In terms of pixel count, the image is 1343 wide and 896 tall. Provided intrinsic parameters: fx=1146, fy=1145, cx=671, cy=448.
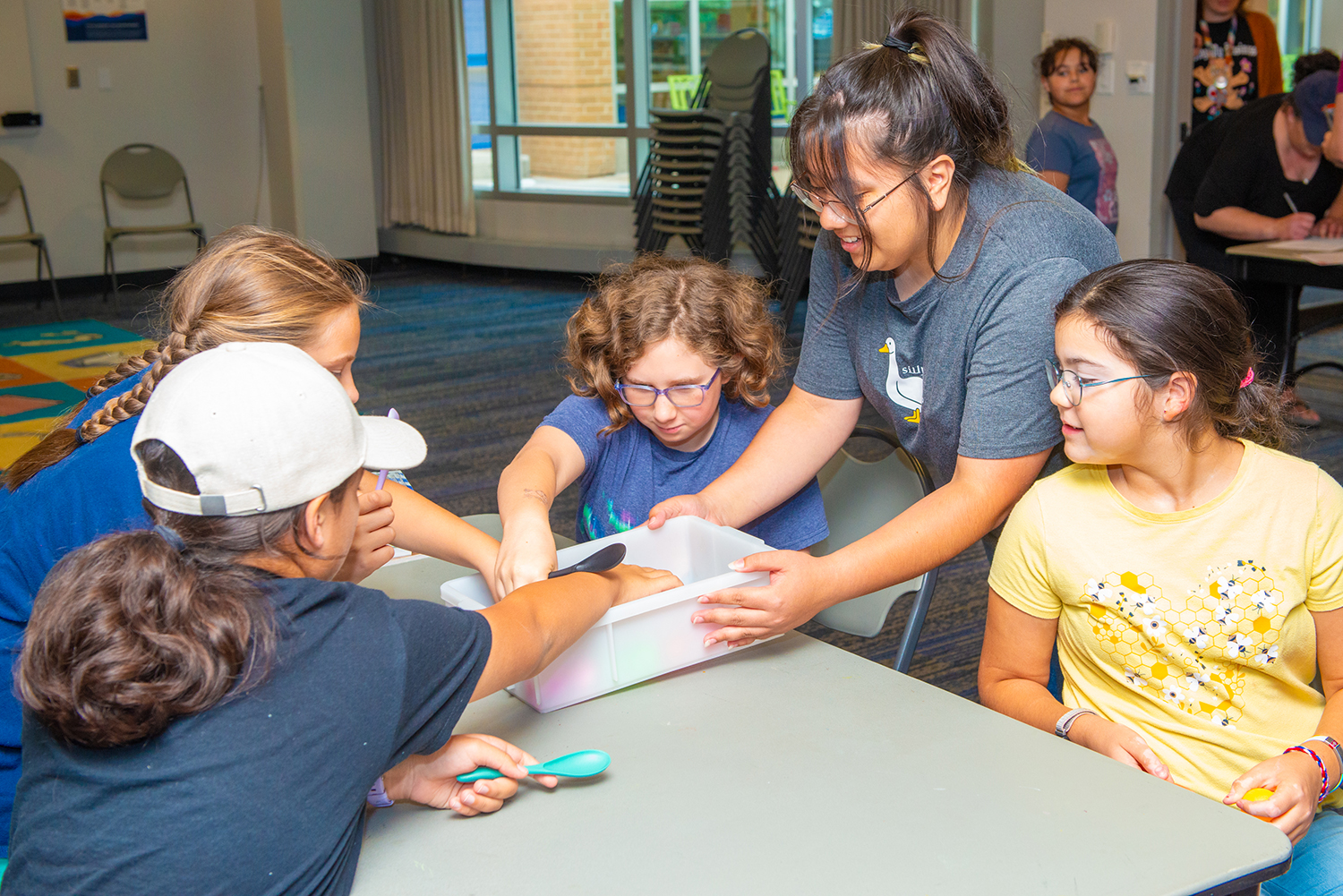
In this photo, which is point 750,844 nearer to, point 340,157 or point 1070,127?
point 1070,127

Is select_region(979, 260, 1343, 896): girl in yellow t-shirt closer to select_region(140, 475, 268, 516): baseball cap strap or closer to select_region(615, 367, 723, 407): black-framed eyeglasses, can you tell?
select_region(615, 367, 723, 407): black-framed eyeglasses

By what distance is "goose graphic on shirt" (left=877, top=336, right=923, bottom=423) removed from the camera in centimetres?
151

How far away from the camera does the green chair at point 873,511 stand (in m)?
1.64

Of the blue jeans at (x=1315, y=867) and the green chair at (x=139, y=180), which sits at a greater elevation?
the green chair at (x=139, y=180)

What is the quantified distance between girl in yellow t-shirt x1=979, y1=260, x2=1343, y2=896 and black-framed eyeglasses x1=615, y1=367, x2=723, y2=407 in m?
0.55

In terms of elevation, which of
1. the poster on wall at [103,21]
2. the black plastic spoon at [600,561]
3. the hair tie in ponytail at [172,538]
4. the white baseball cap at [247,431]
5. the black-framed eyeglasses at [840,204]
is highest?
the poster on wall at [103,21]

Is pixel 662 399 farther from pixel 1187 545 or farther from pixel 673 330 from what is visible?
pixel 1187 545

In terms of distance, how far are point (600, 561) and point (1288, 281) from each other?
3.21 m

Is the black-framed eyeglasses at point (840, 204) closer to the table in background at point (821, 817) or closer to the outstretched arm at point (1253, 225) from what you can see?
the table in background at point (821, 817)

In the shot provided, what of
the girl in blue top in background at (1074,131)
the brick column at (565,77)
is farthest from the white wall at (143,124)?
the girl in blue top in background at (1074,131)

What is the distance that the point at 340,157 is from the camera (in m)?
8.02

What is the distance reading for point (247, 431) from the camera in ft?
2.73

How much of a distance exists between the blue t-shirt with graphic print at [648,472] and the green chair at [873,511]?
0.21ft

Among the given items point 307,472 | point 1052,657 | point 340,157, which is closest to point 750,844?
point 307,472
